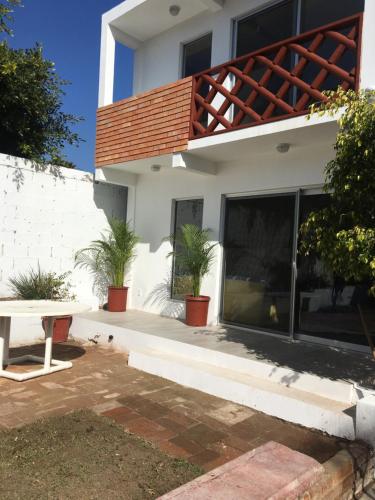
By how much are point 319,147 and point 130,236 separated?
4039mm

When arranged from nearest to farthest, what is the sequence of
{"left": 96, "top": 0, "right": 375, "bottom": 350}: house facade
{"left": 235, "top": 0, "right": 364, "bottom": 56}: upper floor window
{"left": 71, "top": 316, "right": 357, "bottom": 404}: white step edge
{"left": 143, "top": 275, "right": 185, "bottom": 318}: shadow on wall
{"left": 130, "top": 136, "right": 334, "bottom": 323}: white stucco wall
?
{"left": 71, "top": 316, "right": 357, "bottom": 404}: white step edge, {"left": 96, "top": 0, "right": 375, "bottom": 350}: house facade, {"left": 235, "top": 0, "right": 364, "bottom": 56}: upper floor window, {"left": 130, "top": 136, "right": 334, "bottom": 323}: white stucco wall, {"left": 143, "top": 275, "right": 185, "bottom": 318}: shadow on wall

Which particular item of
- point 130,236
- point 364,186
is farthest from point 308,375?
point 130,236

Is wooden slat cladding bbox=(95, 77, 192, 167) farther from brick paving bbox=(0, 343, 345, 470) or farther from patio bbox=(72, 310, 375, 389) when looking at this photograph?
brick paving bbox=(0, 343, 345, 470)

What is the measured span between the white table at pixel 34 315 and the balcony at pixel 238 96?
3.10 meters

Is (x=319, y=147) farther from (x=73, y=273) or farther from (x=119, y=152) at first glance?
(x=73, y=273)

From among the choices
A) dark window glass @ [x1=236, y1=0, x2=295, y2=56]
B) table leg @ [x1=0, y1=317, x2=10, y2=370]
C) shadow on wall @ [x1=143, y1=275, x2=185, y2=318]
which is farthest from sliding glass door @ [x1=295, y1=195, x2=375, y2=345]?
table leg @ [x1=0, y1=317, x2=10, y2=370]

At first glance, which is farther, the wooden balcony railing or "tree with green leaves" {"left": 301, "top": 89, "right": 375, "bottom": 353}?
the wooden balcony railing

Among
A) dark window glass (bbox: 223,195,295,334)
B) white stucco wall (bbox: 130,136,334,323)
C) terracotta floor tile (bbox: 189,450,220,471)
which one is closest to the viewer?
terracotta floor tile (bbox: 189,450,220,471)

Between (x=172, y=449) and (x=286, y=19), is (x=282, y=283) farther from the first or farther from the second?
(x=286, y=19)

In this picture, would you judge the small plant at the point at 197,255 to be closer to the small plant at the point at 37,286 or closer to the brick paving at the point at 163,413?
the brick paving at the point at 163,413

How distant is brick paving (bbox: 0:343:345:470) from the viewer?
3.41m

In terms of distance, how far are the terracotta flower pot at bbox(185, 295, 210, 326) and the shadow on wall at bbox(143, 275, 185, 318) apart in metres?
0.76

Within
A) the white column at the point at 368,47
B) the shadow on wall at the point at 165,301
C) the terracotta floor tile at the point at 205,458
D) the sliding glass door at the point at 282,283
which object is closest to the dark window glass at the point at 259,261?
the sliding glass door at the point at 282,283

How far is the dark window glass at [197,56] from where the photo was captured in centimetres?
775
